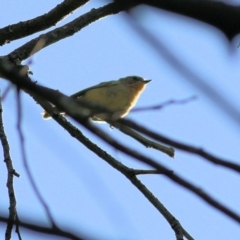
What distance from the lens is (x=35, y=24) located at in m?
4.95

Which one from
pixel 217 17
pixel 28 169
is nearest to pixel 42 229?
pixel 217 17

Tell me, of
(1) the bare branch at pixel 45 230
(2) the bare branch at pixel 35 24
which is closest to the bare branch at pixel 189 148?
(1) the bare branch at pixel 45 230

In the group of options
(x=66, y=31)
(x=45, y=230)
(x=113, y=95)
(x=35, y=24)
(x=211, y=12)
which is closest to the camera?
(x=211, y=12)

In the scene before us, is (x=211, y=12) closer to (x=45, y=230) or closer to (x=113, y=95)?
(x=45, y=230)

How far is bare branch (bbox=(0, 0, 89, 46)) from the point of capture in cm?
482

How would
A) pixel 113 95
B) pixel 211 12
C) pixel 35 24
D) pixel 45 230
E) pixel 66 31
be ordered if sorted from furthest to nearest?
Answer: 1. pixel 113 95
2. pixel 66 31
3. pixel 35 24
4. pixel 45 230
5. pixel 211 12

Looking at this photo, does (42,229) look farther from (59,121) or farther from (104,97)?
(104,97)

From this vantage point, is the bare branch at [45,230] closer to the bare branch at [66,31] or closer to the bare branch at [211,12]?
the bare branch at [211,12]

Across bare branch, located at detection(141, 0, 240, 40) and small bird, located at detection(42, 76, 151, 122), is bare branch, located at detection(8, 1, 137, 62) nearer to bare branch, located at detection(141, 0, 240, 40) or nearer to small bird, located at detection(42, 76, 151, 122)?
small bird, located at detection(42, 76, 151, 122)

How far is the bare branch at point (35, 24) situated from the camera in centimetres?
482

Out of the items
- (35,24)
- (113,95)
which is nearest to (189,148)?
(35,24)

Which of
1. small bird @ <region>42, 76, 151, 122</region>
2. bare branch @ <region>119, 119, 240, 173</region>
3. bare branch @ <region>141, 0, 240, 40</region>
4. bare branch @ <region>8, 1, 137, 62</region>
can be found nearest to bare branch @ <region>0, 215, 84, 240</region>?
bare branch @ <region>119, 119, 240, 173</region>

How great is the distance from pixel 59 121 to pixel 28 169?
2.27 meters

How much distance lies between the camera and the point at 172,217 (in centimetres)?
422
